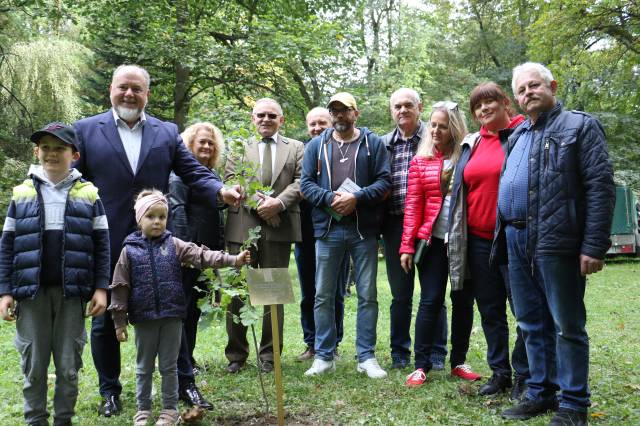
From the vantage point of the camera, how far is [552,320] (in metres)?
3.96

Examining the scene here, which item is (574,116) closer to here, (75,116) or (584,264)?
(584,264)

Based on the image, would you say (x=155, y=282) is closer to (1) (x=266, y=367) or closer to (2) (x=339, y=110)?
(1) (x=266, y=367)

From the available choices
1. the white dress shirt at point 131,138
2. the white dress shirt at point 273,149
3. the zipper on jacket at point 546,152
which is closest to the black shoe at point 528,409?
the zipper on jacket at point 546,152

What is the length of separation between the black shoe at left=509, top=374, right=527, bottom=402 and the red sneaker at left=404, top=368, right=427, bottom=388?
28.2 inches

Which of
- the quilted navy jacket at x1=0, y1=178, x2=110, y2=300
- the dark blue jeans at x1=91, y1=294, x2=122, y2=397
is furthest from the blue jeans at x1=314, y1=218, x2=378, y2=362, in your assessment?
the quilted navy jacket at x1=0, y1=178, x2=110, y2=300

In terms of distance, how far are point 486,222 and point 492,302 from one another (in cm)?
62

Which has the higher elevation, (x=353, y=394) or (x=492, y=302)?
(x=492, y=302)

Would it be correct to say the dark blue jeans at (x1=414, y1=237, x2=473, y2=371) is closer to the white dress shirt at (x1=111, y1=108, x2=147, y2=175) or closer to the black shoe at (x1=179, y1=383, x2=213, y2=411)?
the black shoe at (x1=179, y1=383, x2=213, y2=411)

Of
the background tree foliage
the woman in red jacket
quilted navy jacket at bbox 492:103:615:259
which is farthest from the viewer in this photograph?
the background tree foliage

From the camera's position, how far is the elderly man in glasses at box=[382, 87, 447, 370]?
5.29 m

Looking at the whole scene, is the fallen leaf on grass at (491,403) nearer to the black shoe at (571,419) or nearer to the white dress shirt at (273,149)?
the black shoe at (571,419)

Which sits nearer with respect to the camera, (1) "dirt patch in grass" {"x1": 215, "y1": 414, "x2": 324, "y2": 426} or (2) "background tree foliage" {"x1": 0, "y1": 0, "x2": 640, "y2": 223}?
(1) "dirt patch in grass" {"x1": 215, "y1": 414, "x2": 324, "y2": 426}

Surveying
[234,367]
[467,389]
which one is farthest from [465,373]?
[234,367]

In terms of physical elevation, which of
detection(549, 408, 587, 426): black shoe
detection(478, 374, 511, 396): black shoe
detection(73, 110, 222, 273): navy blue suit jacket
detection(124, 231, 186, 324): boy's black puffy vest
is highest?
detection(73, 110, 222, 273): navy blue suit jacket
